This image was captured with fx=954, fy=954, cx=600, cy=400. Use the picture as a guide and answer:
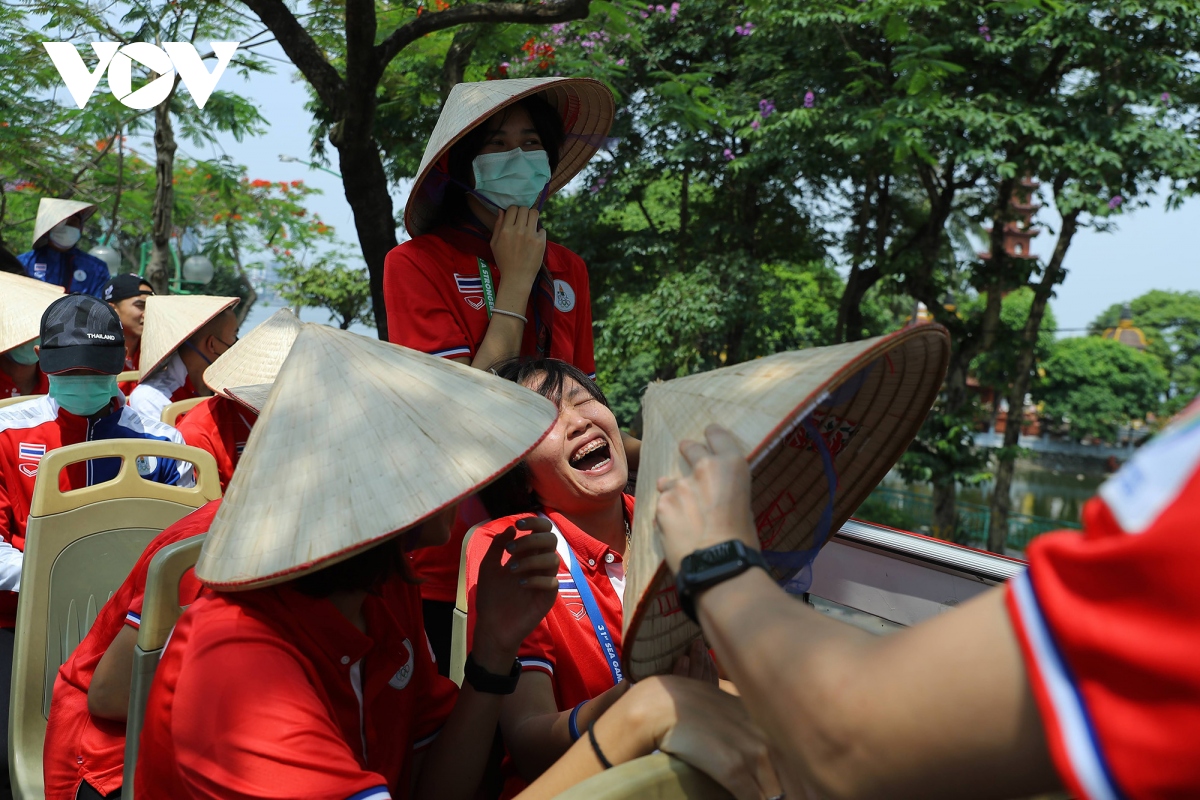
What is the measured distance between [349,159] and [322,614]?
473 centimetres

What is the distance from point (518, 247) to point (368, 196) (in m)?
3.75

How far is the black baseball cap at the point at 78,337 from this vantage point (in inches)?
120

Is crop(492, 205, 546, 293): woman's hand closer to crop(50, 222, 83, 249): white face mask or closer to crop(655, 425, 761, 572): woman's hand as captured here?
crop(655, 425, 761, 572): woman's hand

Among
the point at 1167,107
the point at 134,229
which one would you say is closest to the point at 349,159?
the point at 1167,107

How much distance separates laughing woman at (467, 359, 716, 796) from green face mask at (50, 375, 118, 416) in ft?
5.44

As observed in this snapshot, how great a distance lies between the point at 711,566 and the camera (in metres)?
0.97

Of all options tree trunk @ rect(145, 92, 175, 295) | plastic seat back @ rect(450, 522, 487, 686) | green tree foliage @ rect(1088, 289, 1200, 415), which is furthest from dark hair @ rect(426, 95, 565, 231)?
green tree foliage @ rect(1088, 289, 1200, 415)

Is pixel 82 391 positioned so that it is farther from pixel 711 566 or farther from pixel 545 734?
pixel 711 566

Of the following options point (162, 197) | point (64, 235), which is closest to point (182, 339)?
point (64, 235)

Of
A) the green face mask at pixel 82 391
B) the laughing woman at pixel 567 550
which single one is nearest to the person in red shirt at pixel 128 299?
the green face mask at pixel 82 391

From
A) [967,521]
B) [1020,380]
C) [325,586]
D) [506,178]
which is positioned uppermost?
[506,178]

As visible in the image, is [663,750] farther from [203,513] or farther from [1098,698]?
[203,513]

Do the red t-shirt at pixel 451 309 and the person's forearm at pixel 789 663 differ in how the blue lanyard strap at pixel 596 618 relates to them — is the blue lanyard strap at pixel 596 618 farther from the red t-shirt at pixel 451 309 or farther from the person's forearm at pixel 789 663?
the person's forearm at pixel 789 663

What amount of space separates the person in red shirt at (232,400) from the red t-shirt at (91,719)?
1659 millimetres
